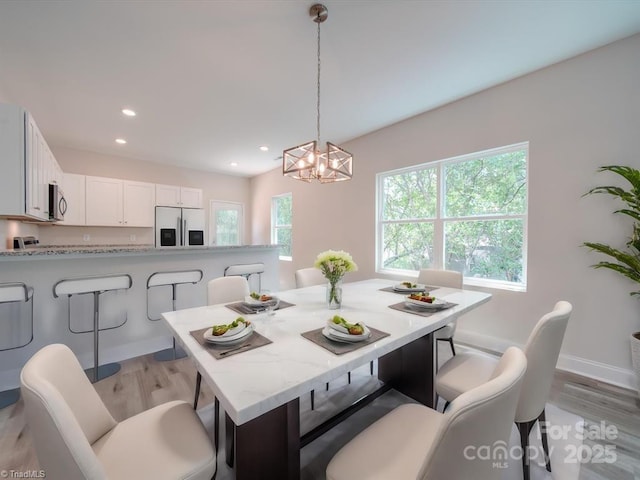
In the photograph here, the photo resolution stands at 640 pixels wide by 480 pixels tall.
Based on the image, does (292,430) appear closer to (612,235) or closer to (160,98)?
(612,235)

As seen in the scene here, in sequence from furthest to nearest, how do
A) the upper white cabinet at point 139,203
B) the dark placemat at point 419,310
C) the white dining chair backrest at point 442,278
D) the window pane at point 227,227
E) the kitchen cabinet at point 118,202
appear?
the window pane at point 227,227 < the upper white cabinet at point 139,203 < the kitchen cabinet at point 118,202 < the white dining chair backrest at point 442,278 < the dark placemat at point 419,310

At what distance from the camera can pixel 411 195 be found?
12.1ft

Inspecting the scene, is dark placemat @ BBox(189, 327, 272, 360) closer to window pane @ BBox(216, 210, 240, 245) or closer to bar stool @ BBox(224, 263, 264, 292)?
bar stool @ BBox(224, 263, 264, 292)

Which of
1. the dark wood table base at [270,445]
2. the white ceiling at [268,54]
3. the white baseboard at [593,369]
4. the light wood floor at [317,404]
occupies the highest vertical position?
the white ceiling at [268,54]

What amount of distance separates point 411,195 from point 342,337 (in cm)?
294

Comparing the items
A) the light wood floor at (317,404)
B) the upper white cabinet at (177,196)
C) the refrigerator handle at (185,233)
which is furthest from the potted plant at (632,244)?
the upper white cabinet at (177,196)

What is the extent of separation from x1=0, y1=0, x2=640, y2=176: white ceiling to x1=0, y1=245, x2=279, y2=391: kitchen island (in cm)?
168

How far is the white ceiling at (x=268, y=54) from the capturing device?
1877mm

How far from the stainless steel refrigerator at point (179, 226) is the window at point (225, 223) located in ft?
1.99

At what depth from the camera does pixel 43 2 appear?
1.77 metres

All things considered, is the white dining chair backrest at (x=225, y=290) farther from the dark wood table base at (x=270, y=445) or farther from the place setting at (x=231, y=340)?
the dark wood table base at (x=270, y=445)

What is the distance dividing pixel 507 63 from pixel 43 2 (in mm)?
3623

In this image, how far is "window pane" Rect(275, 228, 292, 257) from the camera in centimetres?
585

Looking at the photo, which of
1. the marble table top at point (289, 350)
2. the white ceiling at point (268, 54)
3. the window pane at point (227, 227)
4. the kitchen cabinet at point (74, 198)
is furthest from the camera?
the window pane at point (227, 227)
